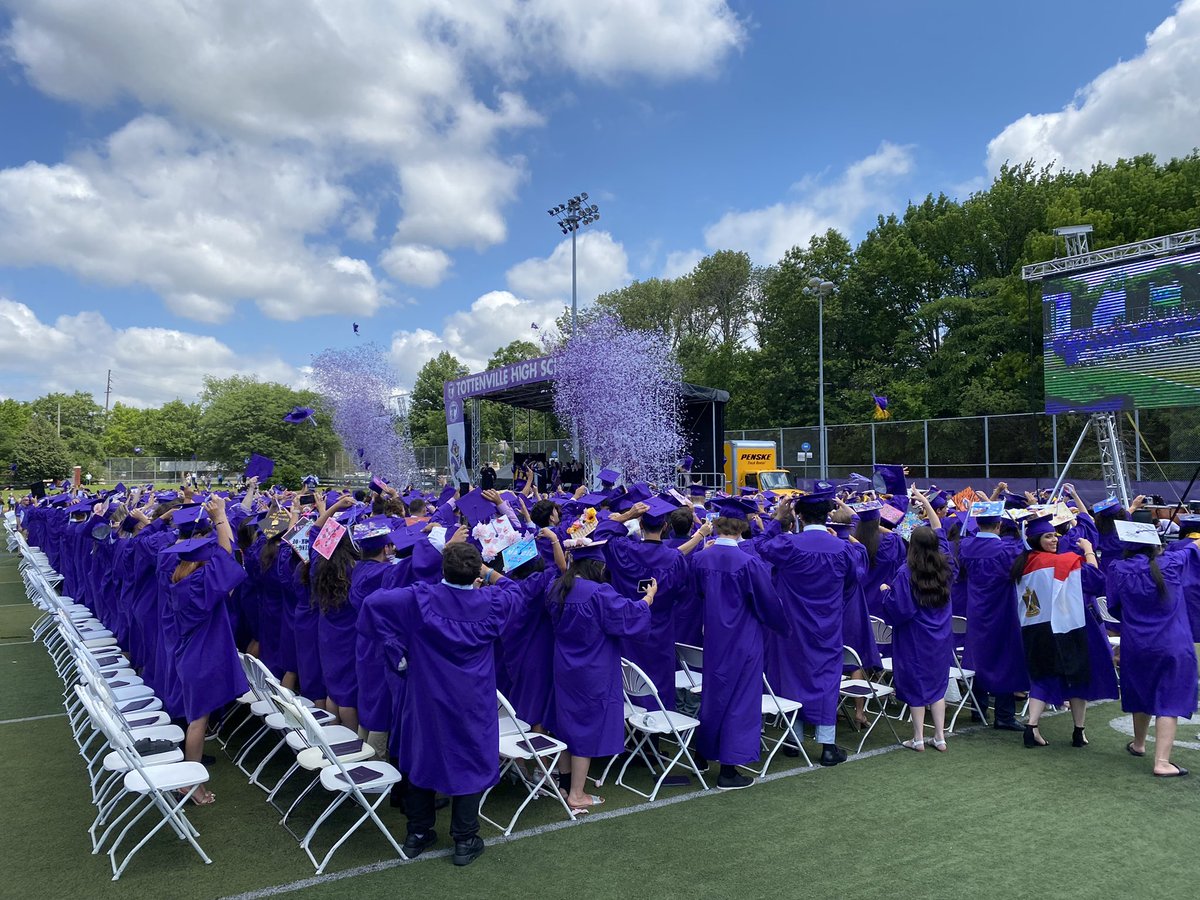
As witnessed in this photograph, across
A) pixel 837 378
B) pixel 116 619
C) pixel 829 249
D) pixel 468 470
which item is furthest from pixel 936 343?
pixel 116 619

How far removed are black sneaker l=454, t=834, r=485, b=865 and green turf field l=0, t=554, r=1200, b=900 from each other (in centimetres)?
5

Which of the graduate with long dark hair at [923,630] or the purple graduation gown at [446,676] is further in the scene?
the graduate with long dark hair at [923,630]

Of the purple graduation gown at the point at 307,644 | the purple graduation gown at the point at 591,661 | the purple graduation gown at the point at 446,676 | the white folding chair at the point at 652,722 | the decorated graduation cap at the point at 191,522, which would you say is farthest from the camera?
the purple graduation gown at the point at 307,644

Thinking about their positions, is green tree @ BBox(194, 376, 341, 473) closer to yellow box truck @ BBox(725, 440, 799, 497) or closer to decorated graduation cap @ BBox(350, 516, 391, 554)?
yellow box truck @ BBox(725, 440, 799, 497)

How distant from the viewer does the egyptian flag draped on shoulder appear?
5.53 m

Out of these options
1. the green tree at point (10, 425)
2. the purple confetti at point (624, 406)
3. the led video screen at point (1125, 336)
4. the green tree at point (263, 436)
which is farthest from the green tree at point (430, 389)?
the led video screen at point (1125, 336)

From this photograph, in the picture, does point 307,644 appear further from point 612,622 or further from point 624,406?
point 624,406

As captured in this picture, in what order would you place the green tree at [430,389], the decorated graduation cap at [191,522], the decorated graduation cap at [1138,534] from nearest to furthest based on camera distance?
the decorated graduation cap at [1138,534]
the decorated graduation cap at [191,522]
the green tree at [430,389]

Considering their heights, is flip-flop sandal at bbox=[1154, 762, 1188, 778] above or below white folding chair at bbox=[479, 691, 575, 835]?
below

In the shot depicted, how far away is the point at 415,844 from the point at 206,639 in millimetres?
1940

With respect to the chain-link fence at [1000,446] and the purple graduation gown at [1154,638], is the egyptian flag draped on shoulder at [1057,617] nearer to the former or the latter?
the purple graduation gown at [1154,638]

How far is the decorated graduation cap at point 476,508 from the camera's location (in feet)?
16.0

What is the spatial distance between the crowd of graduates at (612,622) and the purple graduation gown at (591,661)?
0.01 m

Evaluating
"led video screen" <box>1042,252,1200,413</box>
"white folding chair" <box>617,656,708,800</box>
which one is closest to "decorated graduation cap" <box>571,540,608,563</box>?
"white folding chair" <box>617,656,708,800</box>
